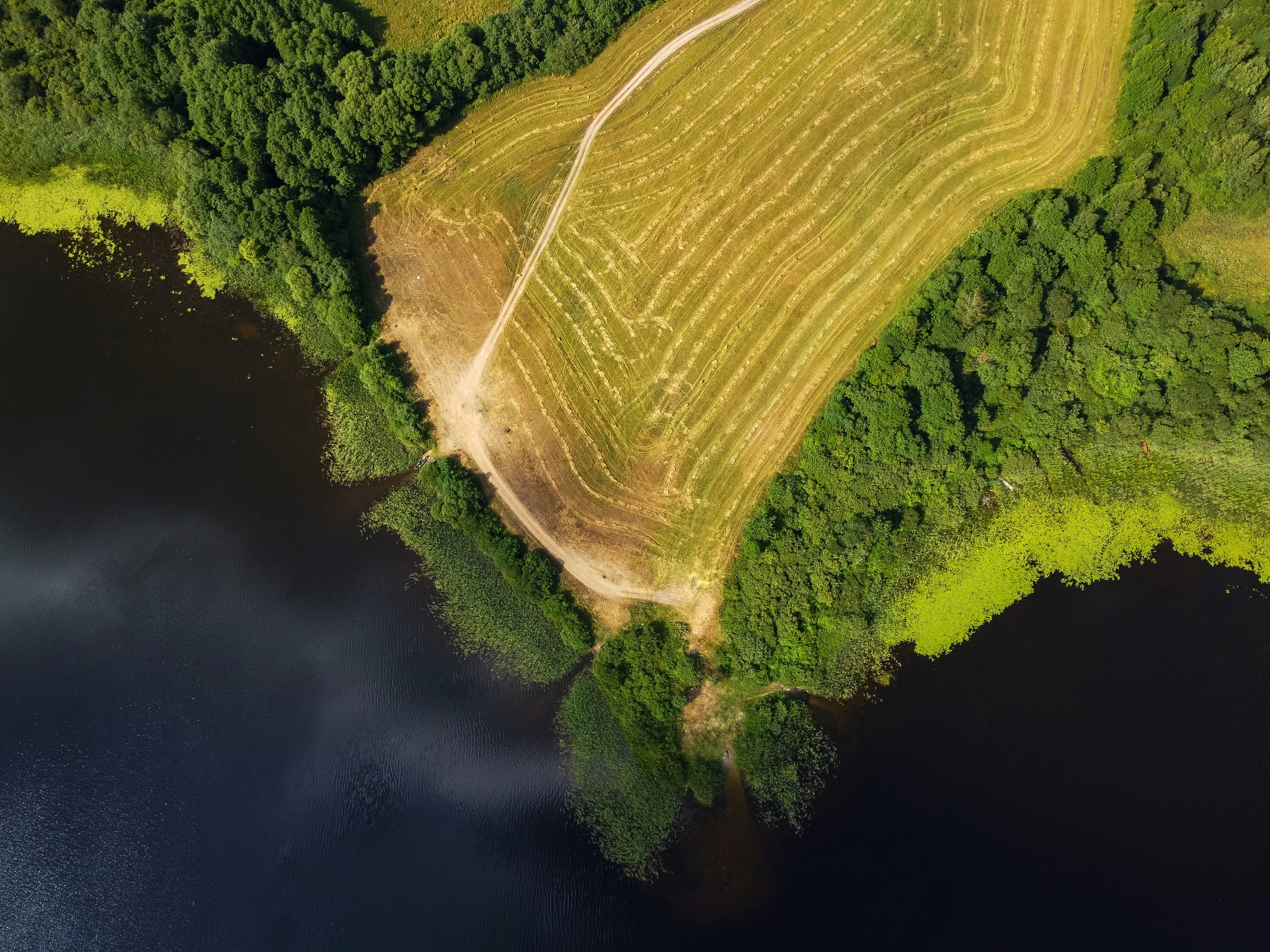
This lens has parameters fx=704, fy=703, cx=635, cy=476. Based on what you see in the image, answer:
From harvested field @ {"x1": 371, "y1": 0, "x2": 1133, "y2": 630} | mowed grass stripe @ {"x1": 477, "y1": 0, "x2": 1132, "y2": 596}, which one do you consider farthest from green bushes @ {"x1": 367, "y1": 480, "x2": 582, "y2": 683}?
mowed grass stripe @ {"x1": 477, "y1": 0, "x2": 1132, "y2": 596}

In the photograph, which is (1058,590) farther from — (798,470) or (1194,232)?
(1194,232)

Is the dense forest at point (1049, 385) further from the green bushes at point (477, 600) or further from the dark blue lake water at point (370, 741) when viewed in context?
the green bushes at point (477, 600)

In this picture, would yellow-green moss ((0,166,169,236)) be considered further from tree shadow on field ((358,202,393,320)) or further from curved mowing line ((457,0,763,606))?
curved mowing line ((457,0,763,606))

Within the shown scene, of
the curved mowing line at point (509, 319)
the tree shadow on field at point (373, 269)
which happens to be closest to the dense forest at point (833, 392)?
the tree shadow on field at point (373, 269)

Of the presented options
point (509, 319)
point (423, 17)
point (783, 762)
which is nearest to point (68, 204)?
point (423, 17)

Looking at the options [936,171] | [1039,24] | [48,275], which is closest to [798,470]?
[936,171]
